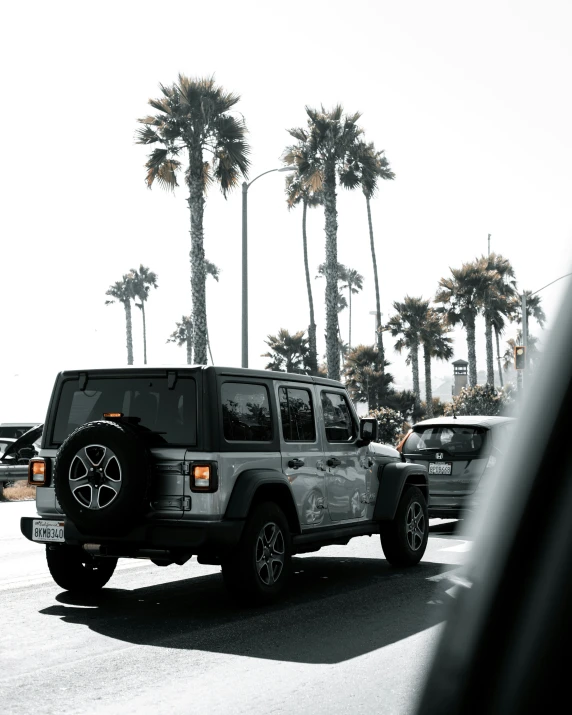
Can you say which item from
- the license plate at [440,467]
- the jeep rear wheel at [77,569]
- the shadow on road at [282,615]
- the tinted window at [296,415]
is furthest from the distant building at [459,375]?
the jeep rear wheel at [77,569]

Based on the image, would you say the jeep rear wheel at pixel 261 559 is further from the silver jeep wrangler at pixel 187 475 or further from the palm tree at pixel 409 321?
the palm tree at pixel 409 321

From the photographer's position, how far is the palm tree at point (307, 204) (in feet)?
139

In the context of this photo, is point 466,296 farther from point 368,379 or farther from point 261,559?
point 261,559

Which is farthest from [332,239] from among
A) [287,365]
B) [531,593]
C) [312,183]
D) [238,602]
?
[531,593]

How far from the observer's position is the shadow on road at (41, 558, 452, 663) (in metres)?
6.84

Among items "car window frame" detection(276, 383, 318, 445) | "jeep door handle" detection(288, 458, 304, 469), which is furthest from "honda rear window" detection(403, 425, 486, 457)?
"jeep door handle" detection(288, 458, 304, 469)

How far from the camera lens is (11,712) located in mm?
5137

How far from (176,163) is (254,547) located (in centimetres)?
2586

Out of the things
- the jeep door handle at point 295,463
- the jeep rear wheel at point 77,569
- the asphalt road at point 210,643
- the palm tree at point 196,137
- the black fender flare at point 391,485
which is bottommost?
the asphalt road at point 210,643

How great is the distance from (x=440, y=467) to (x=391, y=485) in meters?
3.43

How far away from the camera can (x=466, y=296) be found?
53750 mm

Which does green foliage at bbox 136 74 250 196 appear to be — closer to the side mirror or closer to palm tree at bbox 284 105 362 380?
palm tree at bbox 284 105 362 380

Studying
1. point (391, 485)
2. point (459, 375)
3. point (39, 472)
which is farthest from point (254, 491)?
point (459, 375)

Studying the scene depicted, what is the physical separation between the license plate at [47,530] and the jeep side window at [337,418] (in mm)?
2772
